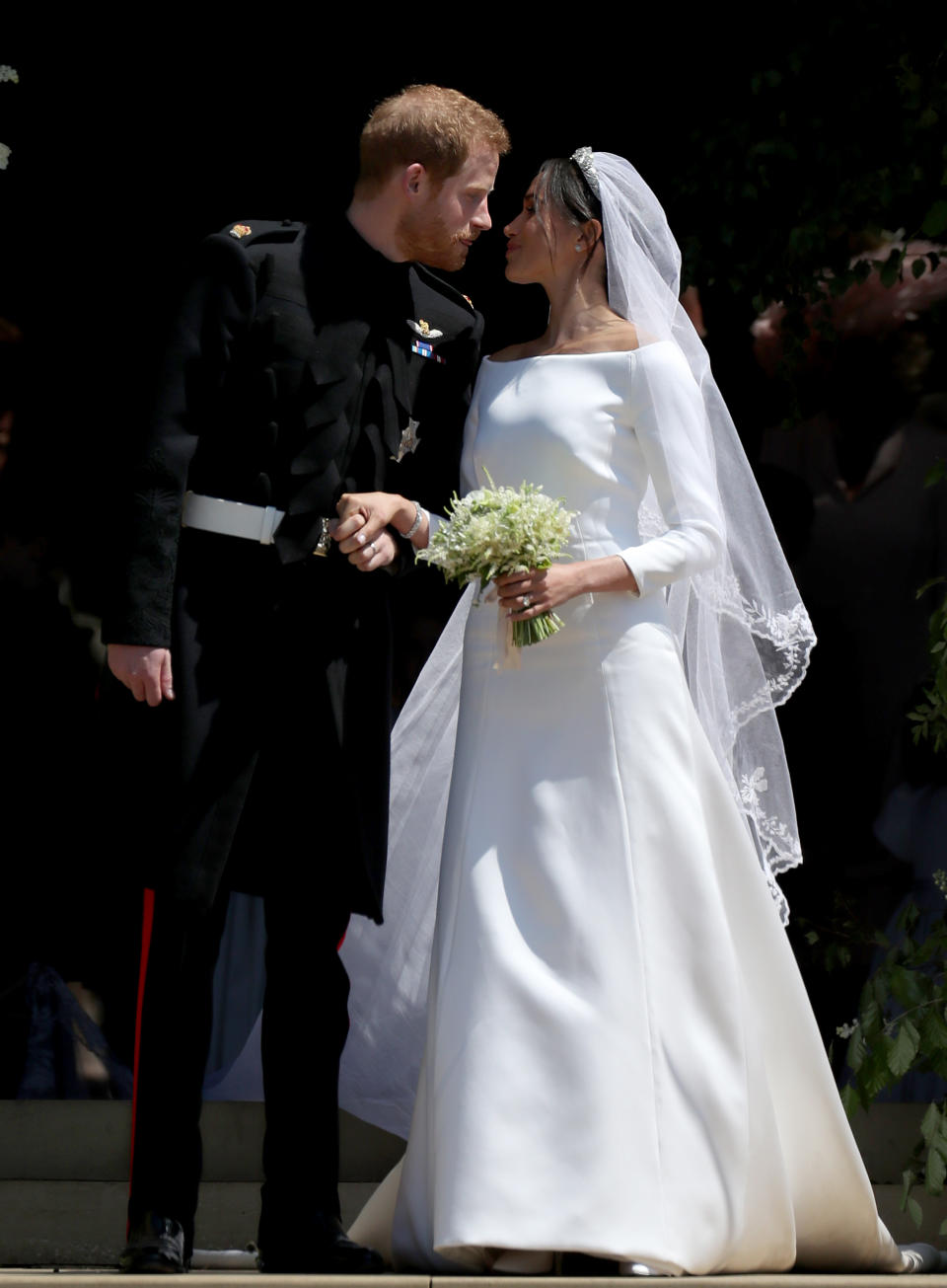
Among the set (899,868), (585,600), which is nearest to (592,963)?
(585,600)

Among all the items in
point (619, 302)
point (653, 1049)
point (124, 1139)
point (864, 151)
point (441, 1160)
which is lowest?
point (124, 1139)

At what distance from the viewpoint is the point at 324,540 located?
2969 mm

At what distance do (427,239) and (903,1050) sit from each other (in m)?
1.99

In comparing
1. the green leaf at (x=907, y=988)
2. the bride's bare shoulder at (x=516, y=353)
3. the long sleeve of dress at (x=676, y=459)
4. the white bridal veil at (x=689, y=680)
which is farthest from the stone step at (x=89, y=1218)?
the bride's bare shoulder at (x=516, y=353)

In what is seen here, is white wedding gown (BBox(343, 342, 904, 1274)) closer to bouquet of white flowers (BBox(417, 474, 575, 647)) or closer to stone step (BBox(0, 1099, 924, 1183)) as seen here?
bouquet of white flowers (BBox(417, 474, 575, 647))

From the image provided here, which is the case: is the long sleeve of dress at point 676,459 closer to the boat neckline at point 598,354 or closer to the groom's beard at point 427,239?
the boat neckline at point 598,354

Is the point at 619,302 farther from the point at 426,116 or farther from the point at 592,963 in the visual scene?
the point at 592,963

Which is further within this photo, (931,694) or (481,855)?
(931,694)

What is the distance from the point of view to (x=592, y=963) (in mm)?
2895

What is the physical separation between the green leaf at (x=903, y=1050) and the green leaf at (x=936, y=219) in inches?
76.5

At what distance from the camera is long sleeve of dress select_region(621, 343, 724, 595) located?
3135 millimetres

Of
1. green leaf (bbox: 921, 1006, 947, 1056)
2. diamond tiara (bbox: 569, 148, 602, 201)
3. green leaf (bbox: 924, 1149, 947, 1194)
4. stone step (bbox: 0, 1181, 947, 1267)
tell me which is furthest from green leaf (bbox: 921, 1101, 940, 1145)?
diamond tiara (bbox: 569, 148, 602, 201)

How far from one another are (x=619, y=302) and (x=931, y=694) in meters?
1.44

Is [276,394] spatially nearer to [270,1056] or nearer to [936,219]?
[270,1056]
